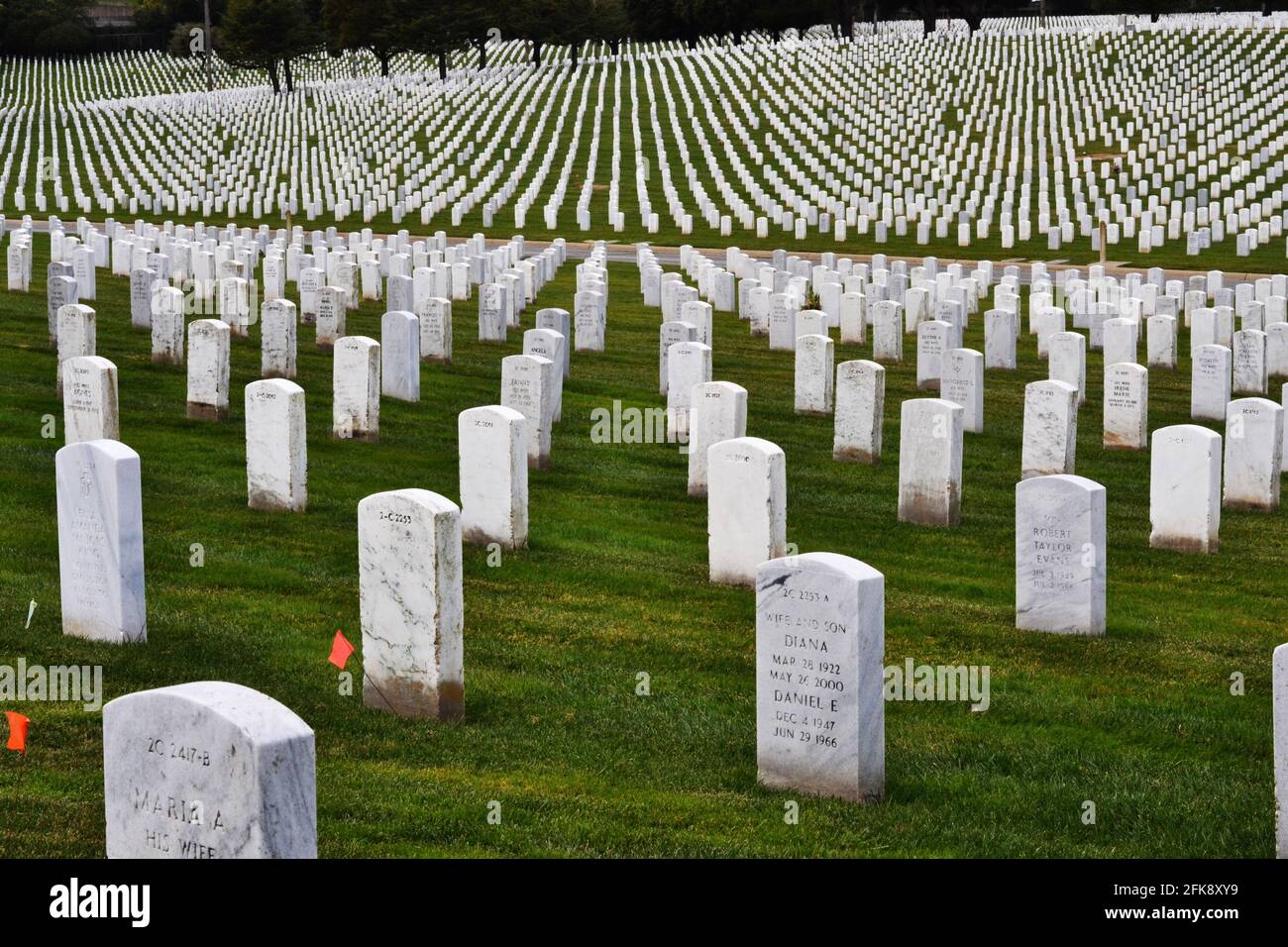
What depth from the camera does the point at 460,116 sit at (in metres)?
72.8

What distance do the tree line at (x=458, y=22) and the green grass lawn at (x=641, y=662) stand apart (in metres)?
60.3

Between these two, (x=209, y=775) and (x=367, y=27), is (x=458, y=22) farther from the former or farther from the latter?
(x=209, y=775)

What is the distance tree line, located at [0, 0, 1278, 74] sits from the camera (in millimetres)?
88375

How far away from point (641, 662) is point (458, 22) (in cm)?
8338

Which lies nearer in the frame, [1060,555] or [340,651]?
[340,651]

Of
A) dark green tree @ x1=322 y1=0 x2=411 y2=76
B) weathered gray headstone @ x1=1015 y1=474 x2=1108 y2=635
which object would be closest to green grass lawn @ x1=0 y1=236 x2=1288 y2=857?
weathered gray headstone @ x1=1015 y1=474 x2=1108 y2=635

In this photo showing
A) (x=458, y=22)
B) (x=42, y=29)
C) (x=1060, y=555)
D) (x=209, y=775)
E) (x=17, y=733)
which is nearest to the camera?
(x=209, y=775)

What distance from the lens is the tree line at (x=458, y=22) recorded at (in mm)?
88375

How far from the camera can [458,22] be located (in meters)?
89.4

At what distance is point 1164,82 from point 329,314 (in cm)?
5854

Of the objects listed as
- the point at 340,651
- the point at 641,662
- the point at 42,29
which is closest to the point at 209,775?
the point at 340,651

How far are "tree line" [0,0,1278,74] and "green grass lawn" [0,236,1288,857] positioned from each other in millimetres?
60290

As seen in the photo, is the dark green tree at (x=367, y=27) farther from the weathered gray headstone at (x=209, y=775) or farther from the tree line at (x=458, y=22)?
the weathered gray headstone at (x=209, y=775)
